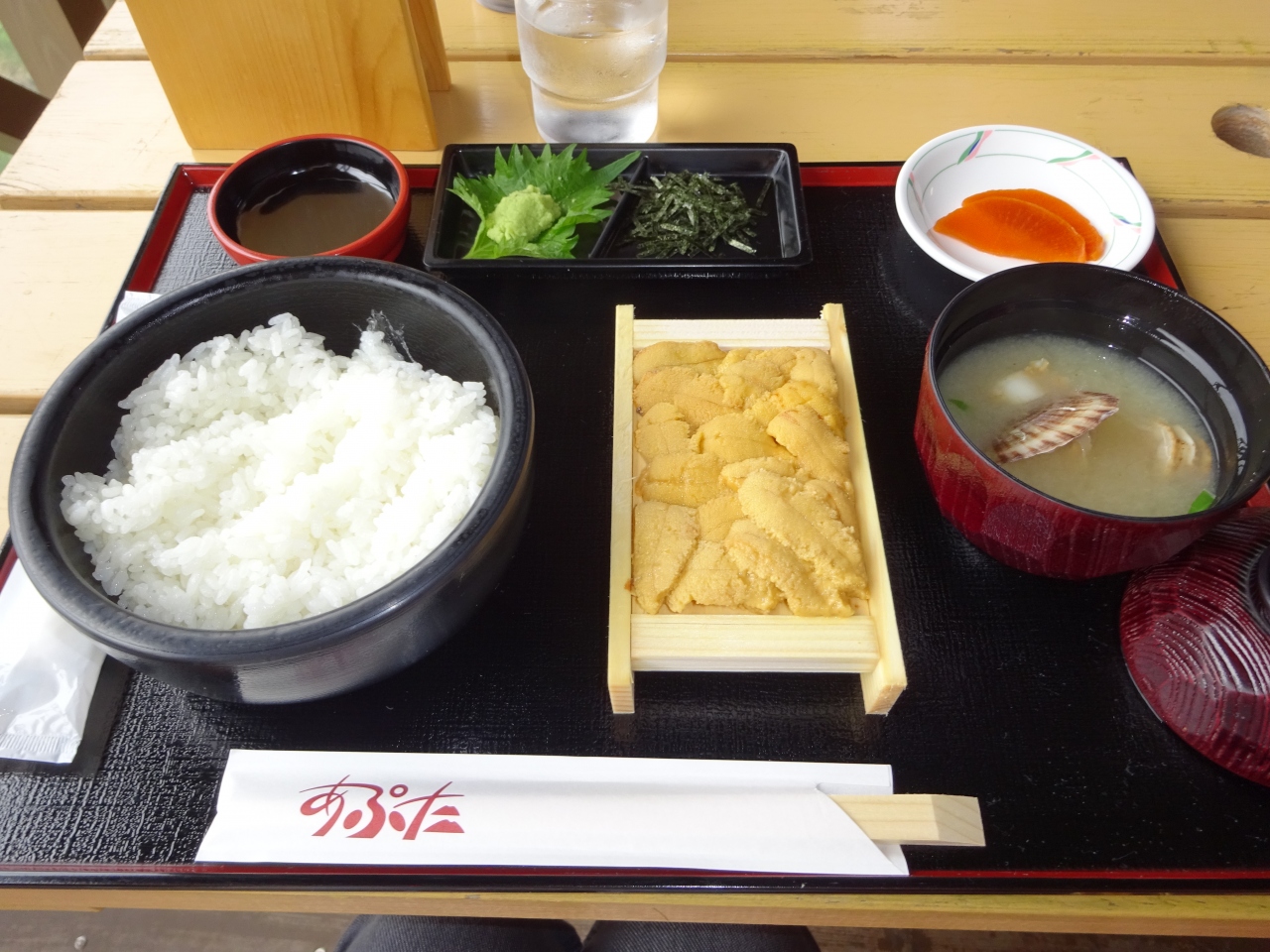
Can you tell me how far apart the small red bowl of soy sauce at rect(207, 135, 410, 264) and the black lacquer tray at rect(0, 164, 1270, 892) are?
1.36ft

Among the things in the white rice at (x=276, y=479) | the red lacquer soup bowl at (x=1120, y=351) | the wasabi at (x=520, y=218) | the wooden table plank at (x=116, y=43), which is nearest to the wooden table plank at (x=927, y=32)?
Answer: the wooden table plank at (x=116, y=43)

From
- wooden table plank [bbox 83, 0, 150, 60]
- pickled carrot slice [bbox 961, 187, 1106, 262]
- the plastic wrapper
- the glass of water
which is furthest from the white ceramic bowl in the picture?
wooden table plank [bbox 83, 0, 150, 60]

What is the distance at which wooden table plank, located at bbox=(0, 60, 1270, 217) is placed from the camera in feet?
6.63

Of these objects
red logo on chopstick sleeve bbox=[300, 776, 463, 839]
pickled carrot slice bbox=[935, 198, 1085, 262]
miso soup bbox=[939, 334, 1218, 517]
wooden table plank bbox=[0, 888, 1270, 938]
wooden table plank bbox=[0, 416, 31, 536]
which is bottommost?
wooden table plank bbox=[0, 888, 1270, 938]

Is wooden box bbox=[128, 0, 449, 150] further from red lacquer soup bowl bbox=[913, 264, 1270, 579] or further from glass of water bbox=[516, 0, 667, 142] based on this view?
red lacquer soup bowl bbox=[913, 264, 1270, 579]

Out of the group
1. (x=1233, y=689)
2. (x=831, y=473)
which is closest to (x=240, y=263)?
(x=831, y=473)

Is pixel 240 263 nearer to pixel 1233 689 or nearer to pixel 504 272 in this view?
pixel 504 272

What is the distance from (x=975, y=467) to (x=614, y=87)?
1334mm

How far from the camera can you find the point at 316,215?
175 centimetres

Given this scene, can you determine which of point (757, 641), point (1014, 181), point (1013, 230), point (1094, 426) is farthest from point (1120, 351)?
point (757, 641)

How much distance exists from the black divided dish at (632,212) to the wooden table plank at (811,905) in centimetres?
113

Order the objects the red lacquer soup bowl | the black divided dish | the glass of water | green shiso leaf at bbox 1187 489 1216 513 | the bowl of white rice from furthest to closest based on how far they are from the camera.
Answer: the glass of water, the black divided dish, green shiso leaf at bbox 1187 489 1216 513, the red lacquer soup bowl, the bowl of white rice

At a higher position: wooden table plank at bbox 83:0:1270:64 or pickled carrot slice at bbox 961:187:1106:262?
wooden table plank at bbox 83:0:1270:64

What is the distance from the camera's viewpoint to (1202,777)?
1.17 metres
